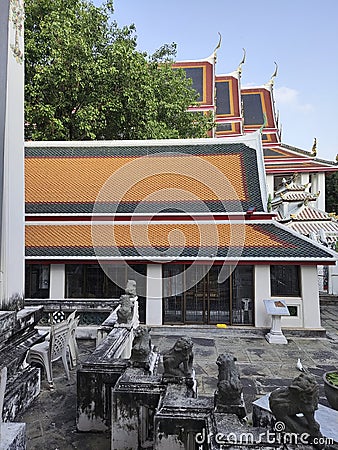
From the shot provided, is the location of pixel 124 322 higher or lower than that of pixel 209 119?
lower

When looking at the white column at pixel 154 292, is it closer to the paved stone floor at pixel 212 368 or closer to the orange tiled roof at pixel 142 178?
the paved stone floor at pixel 212 368

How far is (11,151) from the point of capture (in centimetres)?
426

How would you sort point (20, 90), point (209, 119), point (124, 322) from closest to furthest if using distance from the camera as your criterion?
point (20, 90) < point (124, 322) < point (209, 119)

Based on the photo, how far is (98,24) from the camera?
16.3 m

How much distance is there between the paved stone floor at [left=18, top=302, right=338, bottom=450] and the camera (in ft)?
12.9

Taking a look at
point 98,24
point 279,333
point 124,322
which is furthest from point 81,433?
point 98,24

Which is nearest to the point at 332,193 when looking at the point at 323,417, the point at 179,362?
the point at 323,417

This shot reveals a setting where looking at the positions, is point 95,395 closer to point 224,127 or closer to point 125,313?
point 125,313

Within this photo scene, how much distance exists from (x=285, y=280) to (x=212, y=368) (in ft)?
11.9

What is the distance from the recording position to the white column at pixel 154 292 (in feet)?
30.2

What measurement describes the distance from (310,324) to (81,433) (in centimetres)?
672

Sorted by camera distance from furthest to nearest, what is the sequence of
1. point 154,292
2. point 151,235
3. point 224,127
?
point 224,127, point 151,235, point 154,292

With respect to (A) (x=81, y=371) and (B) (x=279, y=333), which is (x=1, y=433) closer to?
(A) (x=81, y=371)

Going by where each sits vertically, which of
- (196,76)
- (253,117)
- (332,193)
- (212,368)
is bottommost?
(212,368)
